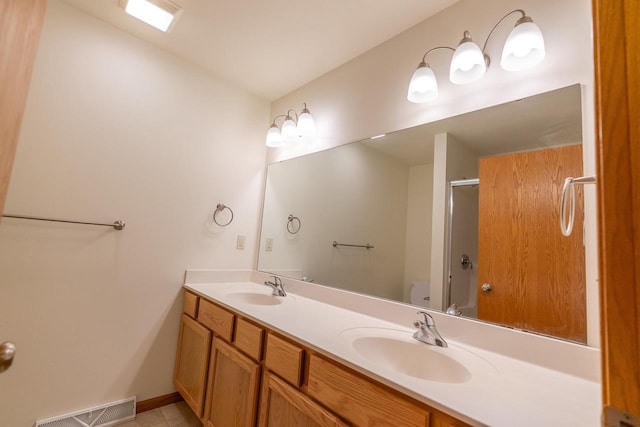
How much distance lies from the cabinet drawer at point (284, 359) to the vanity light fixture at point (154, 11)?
6.00 ft

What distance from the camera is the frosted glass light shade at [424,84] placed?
1322 millimetres

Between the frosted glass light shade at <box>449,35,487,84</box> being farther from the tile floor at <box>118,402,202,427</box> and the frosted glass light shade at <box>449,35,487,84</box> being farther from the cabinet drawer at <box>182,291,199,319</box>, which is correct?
the tile floor at <box>118,402,202,427</box>

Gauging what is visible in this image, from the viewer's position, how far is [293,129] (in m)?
2.09

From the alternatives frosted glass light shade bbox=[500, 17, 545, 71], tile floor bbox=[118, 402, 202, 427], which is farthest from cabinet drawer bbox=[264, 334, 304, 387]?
frosted glass light shade bbox=[500, 17, 545, 71]

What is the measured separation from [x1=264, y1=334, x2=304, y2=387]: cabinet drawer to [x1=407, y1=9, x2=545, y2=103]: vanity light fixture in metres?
1.30

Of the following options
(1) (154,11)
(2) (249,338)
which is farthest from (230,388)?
(1) (154,11)

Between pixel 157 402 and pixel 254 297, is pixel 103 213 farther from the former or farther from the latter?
pixel 157 402

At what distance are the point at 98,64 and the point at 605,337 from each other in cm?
245

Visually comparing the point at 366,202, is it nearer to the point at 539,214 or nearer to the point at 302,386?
the point at 539,214

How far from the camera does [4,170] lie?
2.00ft

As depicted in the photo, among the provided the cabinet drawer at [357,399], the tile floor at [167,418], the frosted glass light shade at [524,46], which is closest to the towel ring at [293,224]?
the cabinet drawer at [357,399]

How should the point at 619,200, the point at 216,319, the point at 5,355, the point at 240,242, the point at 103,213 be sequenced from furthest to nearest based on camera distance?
the point at 240,242 → the point at 103,213 → the point at 216,319 → the point at 5,355 → the point at 619,200

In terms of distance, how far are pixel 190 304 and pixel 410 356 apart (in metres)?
1.46

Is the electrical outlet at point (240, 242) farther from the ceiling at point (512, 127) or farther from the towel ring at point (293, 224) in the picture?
the ceiling at point (512, 127)
